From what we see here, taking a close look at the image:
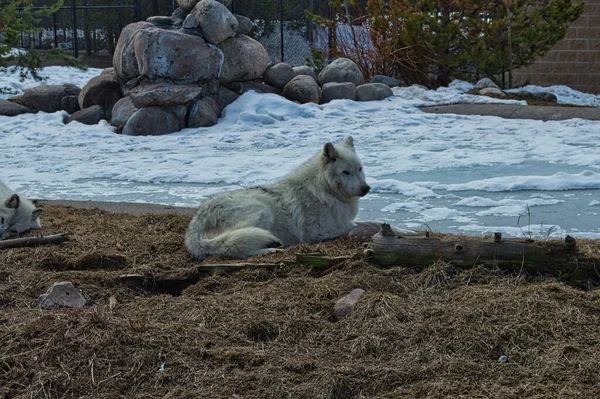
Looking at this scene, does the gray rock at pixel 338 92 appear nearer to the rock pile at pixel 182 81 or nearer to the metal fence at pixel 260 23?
the rock pile at pixel 182 81

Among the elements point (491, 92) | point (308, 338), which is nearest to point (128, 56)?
point (491, 92)

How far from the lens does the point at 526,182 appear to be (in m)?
10.7

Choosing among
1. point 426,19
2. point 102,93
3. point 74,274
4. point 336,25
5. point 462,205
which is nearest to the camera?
point 74,274

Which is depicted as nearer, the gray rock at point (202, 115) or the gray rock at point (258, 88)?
the gray rock at point (202, 115)

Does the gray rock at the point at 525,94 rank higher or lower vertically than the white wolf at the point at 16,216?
higher

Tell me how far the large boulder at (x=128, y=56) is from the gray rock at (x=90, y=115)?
0.95m

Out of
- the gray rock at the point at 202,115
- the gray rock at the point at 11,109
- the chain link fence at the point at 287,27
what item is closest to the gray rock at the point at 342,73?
the gray rock at the point at 202,115

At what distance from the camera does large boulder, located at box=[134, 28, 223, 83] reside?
17516mm

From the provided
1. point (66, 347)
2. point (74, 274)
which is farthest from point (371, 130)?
point (66, 347)

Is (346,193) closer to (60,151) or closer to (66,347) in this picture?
(66,347)

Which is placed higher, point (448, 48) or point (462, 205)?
point (448, 48)

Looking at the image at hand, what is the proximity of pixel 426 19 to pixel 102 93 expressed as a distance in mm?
8139

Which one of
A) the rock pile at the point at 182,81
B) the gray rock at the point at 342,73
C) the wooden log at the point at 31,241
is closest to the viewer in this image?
the wooden log at the point at 31,241

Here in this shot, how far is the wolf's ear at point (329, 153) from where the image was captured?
301 inches
